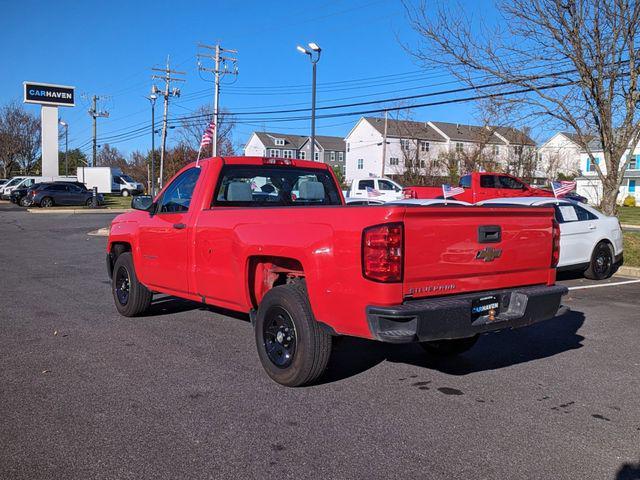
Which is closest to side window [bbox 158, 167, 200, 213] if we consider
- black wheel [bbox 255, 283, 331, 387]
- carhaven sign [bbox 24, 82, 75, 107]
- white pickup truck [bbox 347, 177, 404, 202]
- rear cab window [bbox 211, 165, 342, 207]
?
rear cab window [bbox 211, 165, 342, 207]

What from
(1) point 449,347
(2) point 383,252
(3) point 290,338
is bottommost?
(1) point 449,347

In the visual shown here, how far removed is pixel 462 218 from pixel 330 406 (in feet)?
5.62

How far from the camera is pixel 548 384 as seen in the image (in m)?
4.99

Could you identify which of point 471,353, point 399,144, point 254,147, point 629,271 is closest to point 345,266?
point 471,353

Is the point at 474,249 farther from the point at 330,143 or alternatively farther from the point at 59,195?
the point at 330,143

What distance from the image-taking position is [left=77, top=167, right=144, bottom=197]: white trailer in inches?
2088

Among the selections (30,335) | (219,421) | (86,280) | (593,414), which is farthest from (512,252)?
(86,280)

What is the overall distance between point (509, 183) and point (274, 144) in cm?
6909

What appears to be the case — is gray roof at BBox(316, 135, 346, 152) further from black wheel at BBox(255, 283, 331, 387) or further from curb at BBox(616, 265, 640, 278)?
black wheel at BBox(255, 283, 331, 387)

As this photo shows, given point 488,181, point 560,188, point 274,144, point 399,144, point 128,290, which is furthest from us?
point 274,144

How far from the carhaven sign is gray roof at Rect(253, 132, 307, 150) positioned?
121 feet

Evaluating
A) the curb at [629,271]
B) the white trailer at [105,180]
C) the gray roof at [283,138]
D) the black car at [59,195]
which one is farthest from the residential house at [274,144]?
the curb at [629,271]

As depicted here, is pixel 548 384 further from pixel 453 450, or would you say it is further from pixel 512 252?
pixel 453 450

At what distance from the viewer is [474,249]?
4441 millimetres
